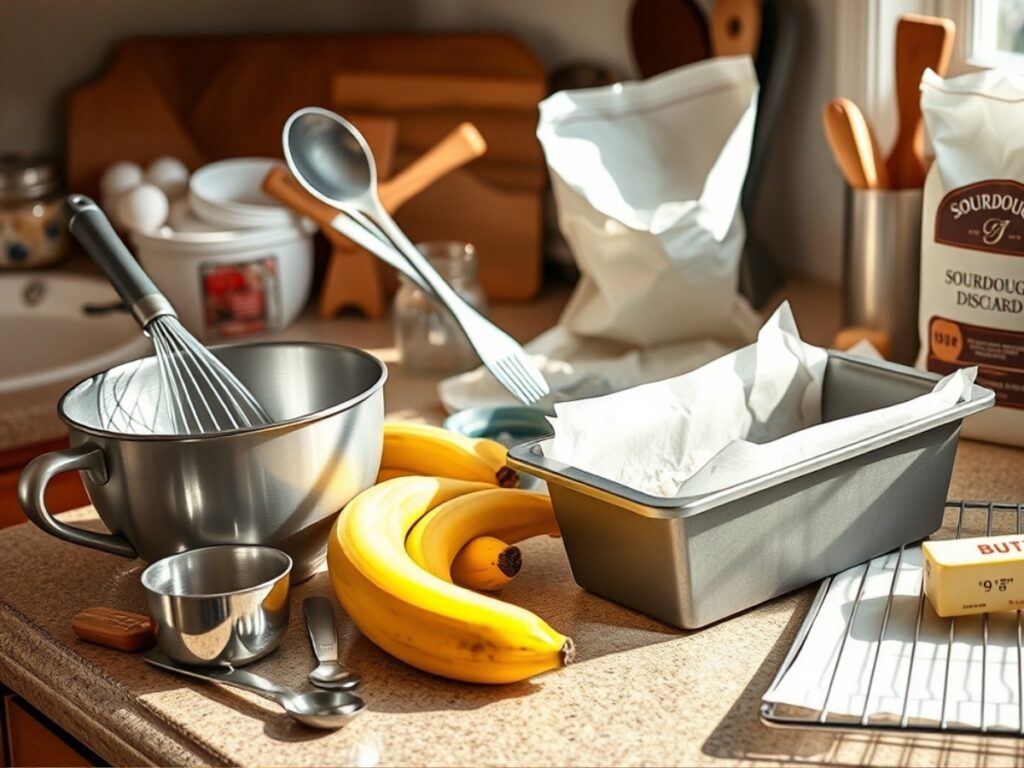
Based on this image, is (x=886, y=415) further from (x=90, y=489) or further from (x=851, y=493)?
(x=90, y=489)

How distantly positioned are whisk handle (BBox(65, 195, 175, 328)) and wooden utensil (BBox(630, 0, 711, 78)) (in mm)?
760

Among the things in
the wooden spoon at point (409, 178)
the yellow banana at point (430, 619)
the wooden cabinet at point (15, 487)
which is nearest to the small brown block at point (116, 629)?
the yellow banana at point (430, 619)

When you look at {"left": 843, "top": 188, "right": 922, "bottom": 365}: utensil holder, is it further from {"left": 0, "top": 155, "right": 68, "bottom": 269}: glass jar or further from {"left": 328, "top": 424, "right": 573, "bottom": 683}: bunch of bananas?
{"left": 0, "top": 155, "right": 68, "bottom": 269}: glass jar

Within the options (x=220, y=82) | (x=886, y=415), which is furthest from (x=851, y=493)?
(x=220, y=82)

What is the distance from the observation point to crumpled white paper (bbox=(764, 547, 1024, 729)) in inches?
Answer: 25.7

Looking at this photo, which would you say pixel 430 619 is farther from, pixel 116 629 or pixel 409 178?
pixel 409 178

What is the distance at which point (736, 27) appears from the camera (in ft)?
4.46

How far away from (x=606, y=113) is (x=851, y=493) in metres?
0.54

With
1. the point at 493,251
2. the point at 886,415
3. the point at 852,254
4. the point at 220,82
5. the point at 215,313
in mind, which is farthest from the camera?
the point at 220,82

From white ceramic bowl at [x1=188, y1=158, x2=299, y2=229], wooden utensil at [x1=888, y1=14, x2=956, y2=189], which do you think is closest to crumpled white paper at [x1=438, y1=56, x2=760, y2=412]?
wooden utensil at [x1=888, y1=14, x2=956, y2=189]

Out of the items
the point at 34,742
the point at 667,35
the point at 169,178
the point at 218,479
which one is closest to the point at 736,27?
the point at 667,35

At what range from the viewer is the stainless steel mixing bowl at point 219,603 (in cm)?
72

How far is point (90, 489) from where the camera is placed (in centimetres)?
Answer: 81

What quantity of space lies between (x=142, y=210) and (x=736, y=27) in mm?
650
